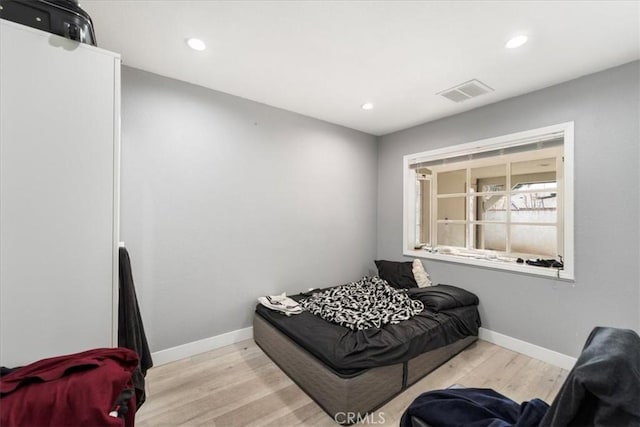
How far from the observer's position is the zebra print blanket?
2246mm

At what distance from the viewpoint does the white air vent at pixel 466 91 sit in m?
2.42

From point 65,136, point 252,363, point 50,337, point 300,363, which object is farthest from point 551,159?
point 50,337

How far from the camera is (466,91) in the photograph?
255 cm

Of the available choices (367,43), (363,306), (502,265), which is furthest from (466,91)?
(363,306)

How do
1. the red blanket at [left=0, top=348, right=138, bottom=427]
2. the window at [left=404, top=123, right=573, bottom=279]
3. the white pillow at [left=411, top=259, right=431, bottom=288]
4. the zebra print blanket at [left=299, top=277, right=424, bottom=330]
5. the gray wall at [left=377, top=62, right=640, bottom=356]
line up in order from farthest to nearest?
1. the white pillow at [left=411, top=259, right=431, bottom=288]
2. the window at [left=404, top=123, right=573, bottom=279]
3. the zebra print blanket at [left=299, top=277, right=424, bottom=330]
4. the gray wall at [left=377, top=62, right=640, bottom=356]
5. the red blanket at [left=0, top=348, right=138, bottom=427]

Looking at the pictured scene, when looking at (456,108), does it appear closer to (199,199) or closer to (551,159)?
(551,159)

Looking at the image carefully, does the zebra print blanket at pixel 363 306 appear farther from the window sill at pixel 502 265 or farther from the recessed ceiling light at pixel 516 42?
the recessed ceiling light at pixel 516 42

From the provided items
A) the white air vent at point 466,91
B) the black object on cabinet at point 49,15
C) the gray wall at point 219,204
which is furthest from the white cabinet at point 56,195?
the white air vent at point 466,91

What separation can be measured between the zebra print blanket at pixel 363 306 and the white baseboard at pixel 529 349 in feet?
2.87

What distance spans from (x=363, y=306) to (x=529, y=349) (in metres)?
1.62

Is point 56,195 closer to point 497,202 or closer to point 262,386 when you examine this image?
point 262,386

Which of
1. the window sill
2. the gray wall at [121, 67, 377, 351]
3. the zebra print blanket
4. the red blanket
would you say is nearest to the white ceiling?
the gray wall at [121, 67, 377, 351]

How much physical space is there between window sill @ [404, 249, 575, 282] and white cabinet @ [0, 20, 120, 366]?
3.17m

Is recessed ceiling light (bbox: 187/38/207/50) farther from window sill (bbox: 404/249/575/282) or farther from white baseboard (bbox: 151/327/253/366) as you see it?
window sill (bbox: 404/249/575/282)
